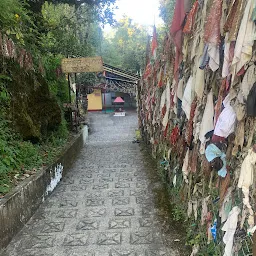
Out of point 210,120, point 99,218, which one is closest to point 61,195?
point 99,218

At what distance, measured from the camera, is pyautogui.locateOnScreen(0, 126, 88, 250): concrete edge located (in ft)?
10.1

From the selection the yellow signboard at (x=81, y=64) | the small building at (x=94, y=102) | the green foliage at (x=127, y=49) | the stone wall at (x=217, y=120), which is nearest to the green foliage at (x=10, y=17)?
the yellow signboard at (x=81, y=64)

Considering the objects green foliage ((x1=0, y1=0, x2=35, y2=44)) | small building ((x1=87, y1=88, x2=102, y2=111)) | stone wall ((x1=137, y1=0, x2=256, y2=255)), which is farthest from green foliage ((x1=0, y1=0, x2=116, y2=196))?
small building ((x1=87, y1=88, x2=102, y2=111))

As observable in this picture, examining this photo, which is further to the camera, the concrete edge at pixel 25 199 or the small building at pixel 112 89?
the small building at pixel 112 89

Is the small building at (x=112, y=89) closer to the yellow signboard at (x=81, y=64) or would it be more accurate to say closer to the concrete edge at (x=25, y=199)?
the yellow signboard at (x=81, y=64)

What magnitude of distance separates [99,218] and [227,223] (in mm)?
2191

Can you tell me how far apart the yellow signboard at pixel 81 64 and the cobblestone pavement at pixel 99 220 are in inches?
130

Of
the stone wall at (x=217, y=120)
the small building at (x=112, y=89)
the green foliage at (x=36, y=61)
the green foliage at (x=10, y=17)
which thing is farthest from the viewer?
the small building at (x=112, y=89)

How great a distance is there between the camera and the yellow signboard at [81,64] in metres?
7.83

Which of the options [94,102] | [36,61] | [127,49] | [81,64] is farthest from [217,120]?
[127,49]

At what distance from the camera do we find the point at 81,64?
25.8ft

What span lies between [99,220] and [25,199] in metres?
1.03

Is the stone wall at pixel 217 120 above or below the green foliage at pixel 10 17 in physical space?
below

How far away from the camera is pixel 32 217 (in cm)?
383
